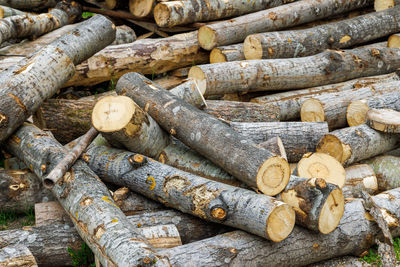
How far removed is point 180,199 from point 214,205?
0.38 metres

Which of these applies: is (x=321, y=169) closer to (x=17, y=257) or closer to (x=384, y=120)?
(x=384, y=120)

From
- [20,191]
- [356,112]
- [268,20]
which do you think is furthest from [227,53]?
[20,191]

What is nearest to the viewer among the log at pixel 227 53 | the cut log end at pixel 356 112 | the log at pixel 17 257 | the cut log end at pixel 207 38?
the log at pixel 17 257

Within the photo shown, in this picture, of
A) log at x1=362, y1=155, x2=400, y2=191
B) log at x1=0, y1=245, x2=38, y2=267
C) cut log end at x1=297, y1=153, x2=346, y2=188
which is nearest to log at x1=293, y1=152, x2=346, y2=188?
cut log end at x1=297, y1=153, x2=346, y2=188

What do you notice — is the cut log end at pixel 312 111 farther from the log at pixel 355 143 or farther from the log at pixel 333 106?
the log at pixel 355 143

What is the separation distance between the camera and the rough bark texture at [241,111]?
230 inches

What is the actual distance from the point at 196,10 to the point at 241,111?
2343 millimetres

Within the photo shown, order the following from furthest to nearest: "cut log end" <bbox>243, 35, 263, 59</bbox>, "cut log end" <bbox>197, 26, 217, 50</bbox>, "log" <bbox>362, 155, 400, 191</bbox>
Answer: "cut log end" <bbox>197, 26, 217, 50</bbox>
"cut log end" <bbox>243, 35, 263, 59</bbox>
"log" <bbox>362, 155, 400, 191</bbox>

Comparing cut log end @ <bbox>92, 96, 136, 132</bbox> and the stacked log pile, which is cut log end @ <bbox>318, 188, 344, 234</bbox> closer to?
the stacked log pile

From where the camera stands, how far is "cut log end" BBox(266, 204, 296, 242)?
3.86 m

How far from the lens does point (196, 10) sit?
7.55 meters

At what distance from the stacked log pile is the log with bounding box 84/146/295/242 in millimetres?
13

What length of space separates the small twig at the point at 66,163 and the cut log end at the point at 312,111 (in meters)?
2.81

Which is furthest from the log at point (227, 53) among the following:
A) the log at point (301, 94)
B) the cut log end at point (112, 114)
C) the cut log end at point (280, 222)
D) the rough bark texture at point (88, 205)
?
the cut log end at point (280, 222)
